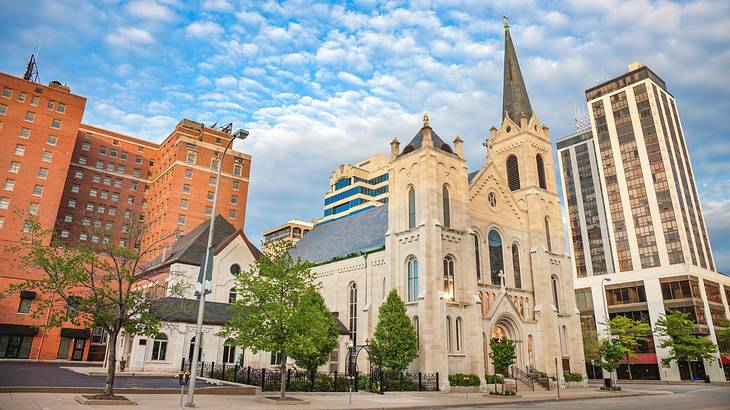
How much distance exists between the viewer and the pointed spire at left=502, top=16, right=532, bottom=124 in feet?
162

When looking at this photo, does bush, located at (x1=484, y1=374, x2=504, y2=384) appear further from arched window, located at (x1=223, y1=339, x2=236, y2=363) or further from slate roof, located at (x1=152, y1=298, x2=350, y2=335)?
arched window, located at (x1=223, y1=339, x2=236, y2=363)

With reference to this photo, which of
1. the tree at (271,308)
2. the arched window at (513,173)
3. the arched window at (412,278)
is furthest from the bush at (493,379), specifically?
the arched window at (513,173)

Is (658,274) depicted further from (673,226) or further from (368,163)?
(368,163)

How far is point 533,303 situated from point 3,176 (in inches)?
2522

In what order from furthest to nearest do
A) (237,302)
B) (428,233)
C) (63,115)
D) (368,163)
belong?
(368,163) < (63,115) < (428,233) < (237,302)

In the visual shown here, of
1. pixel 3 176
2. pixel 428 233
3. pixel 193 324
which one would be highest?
pixel 3 176

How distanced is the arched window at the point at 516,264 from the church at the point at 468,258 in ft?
0.36

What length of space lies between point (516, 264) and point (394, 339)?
16.8 metres

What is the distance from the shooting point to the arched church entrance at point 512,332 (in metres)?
39.0

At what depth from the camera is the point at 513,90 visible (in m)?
50.7

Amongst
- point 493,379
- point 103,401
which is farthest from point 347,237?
point 103,401

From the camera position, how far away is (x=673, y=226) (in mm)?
85875

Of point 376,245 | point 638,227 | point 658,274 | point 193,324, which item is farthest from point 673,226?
point 193,324

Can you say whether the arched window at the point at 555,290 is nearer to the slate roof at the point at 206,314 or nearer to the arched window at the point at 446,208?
the arched window at the point at 446,208
